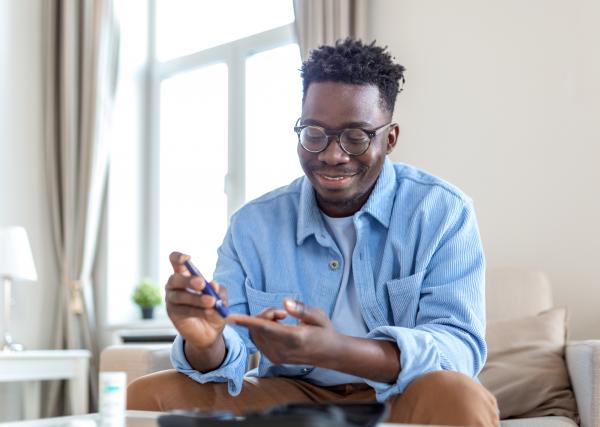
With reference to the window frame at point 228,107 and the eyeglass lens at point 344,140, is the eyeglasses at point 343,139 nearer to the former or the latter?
the eyeglass lens at point 344,140

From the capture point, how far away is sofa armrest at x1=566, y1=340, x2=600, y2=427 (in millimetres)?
1968

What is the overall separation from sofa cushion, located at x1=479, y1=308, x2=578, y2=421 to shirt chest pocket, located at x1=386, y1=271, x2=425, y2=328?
0.58 meters

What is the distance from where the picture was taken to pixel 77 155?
438 cm

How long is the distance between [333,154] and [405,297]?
0.32 m

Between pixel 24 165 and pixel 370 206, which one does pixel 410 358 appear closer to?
pixel 370 206

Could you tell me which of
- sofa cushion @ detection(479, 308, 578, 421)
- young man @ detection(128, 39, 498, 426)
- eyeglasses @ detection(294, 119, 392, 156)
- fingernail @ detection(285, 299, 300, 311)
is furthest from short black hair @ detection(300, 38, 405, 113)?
sofa cushion @ detection(479, 308, 578, 421)

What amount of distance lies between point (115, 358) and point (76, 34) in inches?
92.4

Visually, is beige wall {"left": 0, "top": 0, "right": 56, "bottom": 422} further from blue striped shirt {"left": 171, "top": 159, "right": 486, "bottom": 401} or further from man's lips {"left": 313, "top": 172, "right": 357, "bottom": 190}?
man's lips {"left": 313, "top": 172, "right": 357, "bottom": 190}

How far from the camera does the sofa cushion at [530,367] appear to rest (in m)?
2.19

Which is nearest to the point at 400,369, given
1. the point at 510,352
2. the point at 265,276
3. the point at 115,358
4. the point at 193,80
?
the point at 265,276

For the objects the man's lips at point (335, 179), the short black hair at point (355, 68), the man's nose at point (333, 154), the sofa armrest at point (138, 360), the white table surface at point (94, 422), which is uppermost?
the short black hair at point (355, 68)

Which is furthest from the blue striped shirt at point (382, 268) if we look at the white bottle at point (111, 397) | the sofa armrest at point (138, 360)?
the sofa armrest at point (138, 360)

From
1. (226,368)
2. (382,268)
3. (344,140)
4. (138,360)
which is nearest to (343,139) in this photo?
(344,140)

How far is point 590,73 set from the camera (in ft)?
9.13
